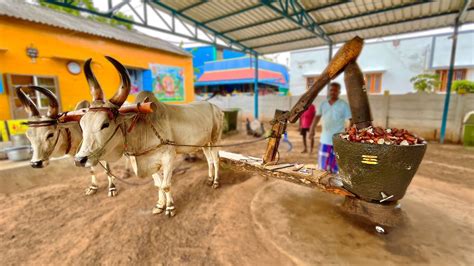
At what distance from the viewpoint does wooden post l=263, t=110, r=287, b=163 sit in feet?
9.80

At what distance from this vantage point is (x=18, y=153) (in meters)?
4.55

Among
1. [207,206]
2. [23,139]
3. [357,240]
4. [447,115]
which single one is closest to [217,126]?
[207,206]

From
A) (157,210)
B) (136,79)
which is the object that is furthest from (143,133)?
(136,79)

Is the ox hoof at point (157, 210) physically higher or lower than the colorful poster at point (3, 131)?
lower

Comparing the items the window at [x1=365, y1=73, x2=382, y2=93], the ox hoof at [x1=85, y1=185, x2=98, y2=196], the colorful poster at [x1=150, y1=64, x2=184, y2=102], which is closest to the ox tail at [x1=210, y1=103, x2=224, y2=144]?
the ox hoof at [x1=85, y1=185, x2=98, y2=196]

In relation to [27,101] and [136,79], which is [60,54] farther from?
[27,101]

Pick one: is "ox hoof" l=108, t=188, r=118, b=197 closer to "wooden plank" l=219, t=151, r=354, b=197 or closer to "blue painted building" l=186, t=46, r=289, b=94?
Result: "wooden plank" l=219, t=151, r=354, b=197

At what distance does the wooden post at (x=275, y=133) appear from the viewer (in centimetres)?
299

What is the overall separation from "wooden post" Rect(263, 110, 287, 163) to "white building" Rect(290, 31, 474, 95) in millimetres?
12761

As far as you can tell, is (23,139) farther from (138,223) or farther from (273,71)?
(273,71)

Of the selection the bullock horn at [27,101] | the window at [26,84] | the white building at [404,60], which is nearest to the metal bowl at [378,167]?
the bullock horn at [27,101]

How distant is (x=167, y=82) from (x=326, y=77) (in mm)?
8432

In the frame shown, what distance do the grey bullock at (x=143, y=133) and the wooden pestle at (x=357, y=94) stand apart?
7.59 ft

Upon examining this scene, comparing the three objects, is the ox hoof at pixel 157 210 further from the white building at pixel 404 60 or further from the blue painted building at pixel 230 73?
the blue painted building at pixel 230 73
